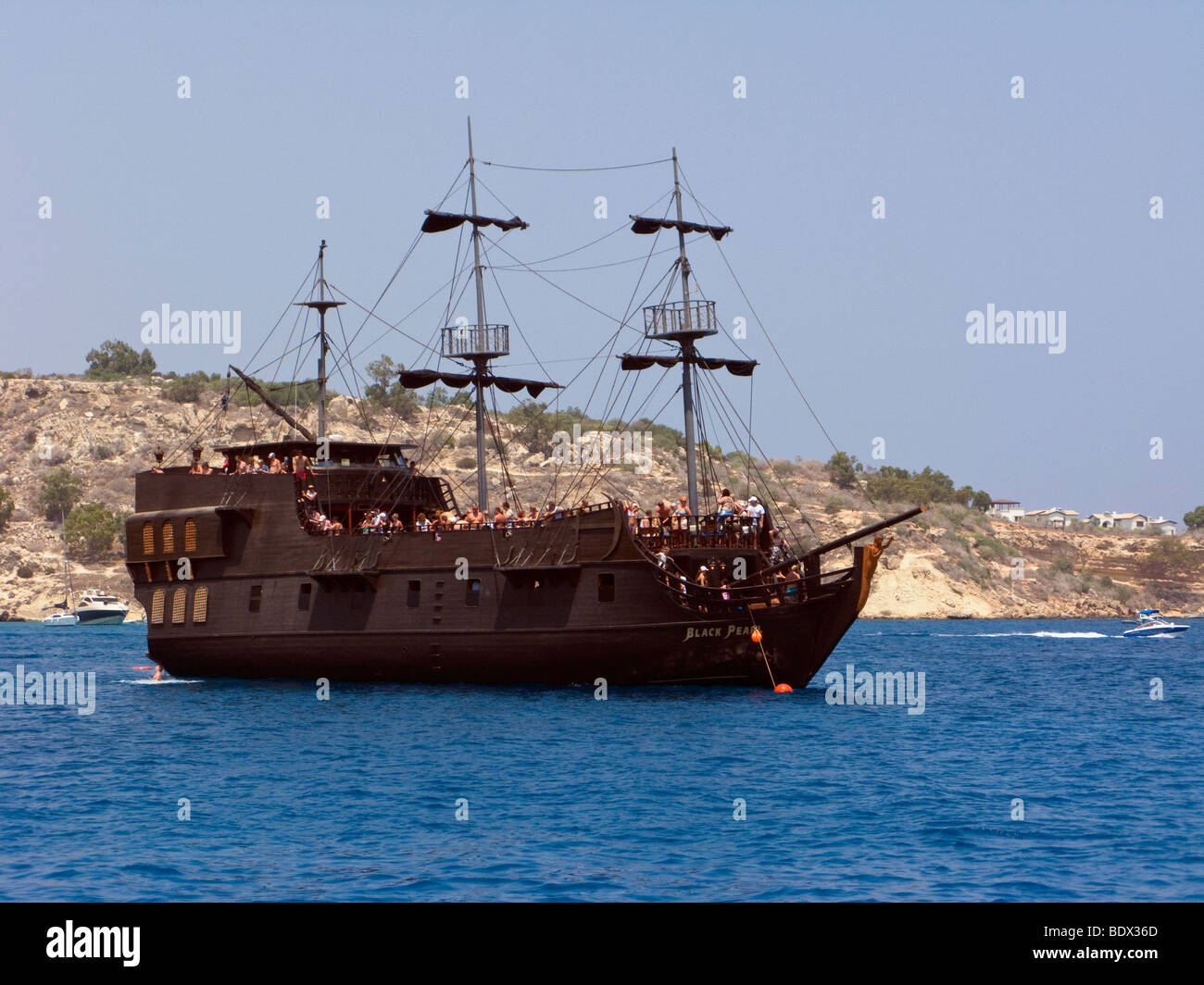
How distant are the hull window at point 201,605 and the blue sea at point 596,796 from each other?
328cm

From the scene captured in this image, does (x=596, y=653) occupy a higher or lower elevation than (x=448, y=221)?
lower

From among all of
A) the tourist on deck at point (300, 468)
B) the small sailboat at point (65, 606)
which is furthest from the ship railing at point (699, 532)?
the small sailboat at point (65, 606)

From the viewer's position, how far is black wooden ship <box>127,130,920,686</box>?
1332 inches

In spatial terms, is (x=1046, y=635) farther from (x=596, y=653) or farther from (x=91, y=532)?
(x=91, y=532)

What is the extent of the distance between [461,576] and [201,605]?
33.0 feet

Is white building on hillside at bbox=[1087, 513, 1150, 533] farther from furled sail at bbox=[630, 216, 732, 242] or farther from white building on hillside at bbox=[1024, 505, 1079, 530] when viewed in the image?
furled sail at bbox=[630, 216, 732, 242]

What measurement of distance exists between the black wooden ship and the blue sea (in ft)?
3.74

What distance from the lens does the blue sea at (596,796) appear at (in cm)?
1664

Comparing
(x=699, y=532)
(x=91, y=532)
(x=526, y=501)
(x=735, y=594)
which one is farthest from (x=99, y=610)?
(x=735, y=594)

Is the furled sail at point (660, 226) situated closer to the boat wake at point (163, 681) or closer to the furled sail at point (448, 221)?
the furled sail at point (448, 221)

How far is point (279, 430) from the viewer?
114188 mm

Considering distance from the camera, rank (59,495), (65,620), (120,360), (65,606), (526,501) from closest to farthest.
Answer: (65,620), (65,606), (526,501), (59,495), (120,360)

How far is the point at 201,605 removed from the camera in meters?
41.8
